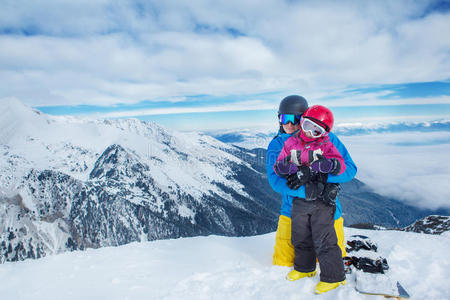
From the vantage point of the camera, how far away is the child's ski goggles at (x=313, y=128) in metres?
5.21

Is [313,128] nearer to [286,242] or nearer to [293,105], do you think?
[293,105]

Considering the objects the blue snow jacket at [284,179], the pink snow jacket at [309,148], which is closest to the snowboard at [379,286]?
the blue snow jacket at [284,179]

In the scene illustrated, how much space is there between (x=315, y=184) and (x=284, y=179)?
78 cm

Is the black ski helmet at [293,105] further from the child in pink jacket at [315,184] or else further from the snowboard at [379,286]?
the snowboard at [379,286]

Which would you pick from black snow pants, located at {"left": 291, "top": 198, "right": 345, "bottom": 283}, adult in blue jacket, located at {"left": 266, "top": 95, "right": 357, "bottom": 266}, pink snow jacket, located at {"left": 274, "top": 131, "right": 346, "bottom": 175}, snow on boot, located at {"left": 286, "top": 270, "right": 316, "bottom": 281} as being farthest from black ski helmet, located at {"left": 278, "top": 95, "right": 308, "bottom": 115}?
snow on boot, located at {"left": 286, "top": 270, "right": 316, "bottom": 281}

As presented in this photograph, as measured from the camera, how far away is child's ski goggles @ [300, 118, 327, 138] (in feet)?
17.1

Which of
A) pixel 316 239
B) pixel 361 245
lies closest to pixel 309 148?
pixel 316 239

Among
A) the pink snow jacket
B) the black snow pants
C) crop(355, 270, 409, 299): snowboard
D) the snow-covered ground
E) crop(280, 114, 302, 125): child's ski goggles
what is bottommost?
the snow-covered ground

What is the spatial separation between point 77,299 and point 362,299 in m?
5.40

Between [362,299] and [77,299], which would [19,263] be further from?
[362,299]

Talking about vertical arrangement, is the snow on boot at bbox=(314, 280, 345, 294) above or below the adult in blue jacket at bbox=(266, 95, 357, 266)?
below

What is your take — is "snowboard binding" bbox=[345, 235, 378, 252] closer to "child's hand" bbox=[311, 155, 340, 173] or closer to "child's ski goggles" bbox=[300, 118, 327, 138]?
"child's hand" bbox=[311, 155, 340, 173]

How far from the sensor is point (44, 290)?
17.7 ft

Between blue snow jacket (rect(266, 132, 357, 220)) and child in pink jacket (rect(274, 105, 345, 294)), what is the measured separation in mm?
191
